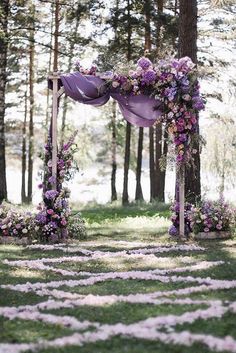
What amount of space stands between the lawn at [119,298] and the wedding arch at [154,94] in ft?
6.91

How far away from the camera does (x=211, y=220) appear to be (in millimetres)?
11531

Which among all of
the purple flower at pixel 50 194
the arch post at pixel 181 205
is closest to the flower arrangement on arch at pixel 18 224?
the purple flower at pixel 50 194

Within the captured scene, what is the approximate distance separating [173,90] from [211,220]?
272cm

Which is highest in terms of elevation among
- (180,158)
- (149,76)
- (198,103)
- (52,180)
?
(149,76)

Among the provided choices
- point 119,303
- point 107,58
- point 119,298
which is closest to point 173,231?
point 119,298

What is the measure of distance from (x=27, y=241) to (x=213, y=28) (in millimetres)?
15845

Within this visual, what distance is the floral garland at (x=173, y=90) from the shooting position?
11.3 m

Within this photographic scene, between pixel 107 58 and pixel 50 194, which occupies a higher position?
pixel 107 58

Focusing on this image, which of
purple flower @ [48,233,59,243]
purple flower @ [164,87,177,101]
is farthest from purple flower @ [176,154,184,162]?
purple flower @ [48,233,59,243]

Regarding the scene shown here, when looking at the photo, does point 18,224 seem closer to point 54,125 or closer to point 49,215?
point 49,215

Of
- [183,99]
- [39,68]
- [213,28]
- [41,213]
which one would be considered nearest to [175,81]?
[183,99]

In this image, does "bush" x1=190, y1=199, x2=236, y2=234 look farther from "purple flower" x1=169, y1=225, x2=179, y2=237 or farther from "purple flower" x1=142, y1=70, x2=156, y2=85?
"purple flower" x1=142, y1=70, x2=156, y2=85

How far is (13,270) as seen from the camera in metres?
7.99

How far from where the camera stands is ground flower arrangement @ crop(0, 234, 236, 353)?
4.40 metres
